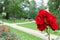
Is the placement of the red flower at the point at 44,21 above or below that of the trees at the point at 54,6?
above

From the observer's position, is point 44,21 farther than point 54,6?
No

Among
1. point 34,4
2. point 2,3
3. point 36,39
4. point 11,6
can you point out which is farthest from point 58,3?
point 2,3

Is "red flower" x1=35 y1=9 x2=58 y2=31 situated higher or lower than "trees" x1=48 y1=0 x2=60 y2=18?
higher

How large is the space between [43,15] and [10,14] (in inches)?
1504

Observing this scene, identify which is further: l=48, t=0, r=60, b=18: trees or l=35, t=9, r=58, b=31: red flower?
l=48, t=0, r=60, b=18: trees

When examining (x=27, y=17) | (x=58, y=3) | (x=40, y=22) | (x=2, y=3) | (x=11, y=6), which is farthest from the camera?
(x=2, y=3)

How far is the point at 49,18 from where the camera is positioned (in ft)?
10.8

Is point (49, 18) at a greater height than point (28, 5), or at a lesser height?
greater

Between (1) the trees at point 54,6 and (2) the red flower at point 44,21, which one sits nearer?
(2) the red flower at point 44,21

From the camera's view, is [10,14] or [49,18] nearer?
[49,18]

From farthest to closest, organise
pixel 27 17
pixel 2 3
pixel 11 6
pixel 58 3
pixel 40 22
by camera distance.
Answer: pixel 2 3 < pixel 27 17 < pixel 11 6 < pixel 58 3 < pixel 40 22

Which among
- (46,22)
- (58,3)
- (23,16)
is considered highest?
(46,22)

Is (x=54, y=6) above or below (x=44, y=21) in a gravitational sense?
below

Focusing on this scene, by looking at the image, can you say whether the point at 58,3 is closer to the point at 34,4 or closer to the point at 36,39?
the point at 36,39
